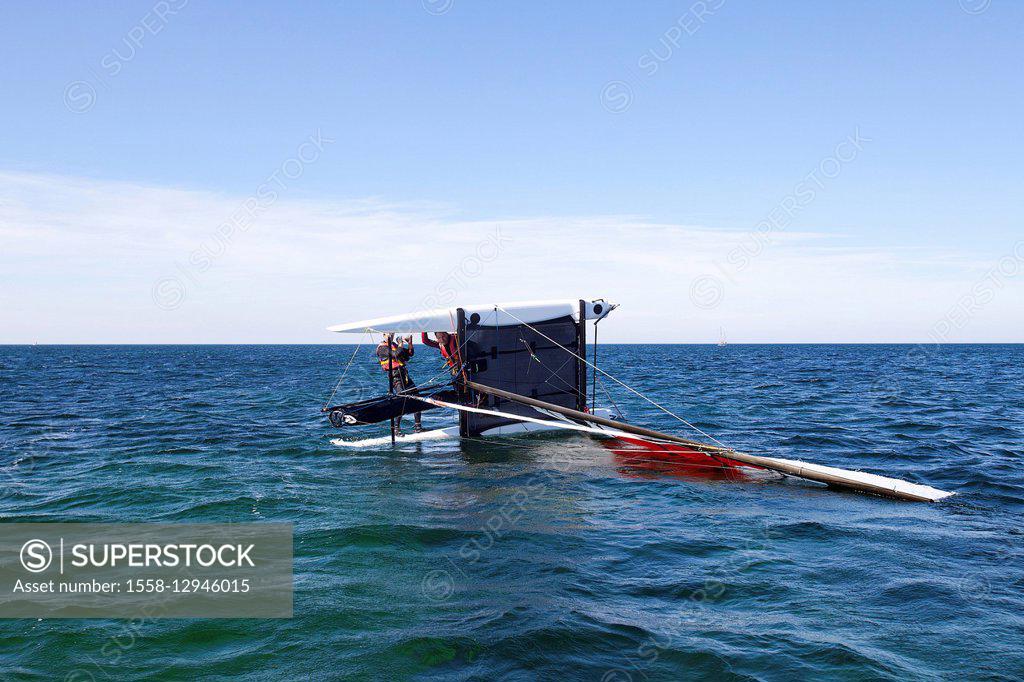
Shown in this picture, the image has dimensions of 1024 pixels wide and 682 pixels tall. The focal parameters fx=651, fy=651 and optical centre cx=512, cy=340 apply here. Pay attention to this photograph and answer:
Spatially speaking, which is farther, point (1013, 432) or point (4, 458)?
point (1013, 432)

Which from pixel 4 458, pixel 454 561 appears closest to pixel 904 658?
pixel 454 561

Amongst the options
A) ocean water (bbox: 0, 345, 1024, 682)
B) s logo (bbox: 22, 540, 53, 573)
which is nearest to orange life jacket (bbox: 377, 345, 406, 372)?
ocean water (bbox: 0, 345, 1024, 682)

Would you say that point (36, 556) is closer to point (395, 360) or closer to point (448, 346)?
point (395, 360)

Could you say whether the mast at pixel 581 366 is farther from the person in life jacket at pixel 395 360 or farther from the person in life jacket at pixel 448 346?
the person in life jacket at pixel 395 360

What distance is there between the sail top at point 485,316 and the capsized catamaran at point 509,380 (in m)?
0.03

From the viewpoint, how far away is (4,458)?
19.9 metres

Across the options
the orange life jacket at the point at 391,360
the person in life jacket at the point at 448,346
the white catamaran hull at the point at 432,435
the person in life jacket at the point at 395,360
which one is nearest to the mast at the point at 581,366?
the white catamaran hull at the point at 432,435

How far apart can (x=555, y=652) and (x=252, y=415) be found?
2688 cm

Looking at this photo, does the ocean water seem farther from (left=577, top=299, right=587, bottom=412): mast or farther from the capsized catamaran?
(left=577, top=299, right=587, bottom=412): mast

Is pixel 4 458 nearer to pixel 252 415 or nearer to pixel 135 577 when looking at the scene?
pixel 252 415

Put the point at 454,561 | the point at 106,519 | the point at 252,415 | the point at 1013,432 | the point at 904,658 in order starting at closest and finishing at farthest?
the point at 904,658 < the point at 454,561 < the point at 106,519 < the point at 1013,432 < the point at 252,415

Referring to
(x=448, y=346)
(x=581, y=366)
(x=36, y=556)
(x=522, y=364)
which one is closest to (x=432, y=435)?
(x=448, y=346)

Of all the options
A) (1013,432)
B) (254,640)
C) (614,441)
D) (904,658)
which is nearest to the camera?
(904,658)

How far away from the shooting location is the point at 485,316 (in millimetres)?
21484
